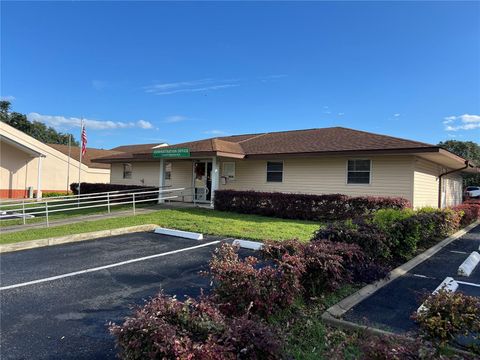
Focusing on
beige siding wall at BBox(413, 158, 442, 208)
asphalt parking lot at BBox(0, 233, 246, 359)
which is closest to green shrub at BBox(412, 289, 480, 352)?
asphalt parking lot at BBox(0, 233, 246, 359)

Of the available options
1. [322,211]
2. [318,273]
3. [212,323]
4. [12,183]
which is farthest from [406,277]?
[12,183]

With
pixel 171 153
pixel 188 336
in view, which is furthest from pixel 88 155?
pixel 188 336

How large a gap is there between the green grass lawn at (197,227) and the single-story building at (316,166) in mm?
3451

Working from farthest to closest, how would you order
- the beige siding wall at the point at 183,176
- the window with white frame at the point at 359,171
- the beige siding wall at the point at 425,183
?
the beige siding wall at the point at 183,176, the window with white frame at the point at 359,171, the beige siding wall at the point at 425,183

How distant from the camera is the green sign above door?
1789 cm

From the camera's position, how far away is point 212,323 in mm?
2891

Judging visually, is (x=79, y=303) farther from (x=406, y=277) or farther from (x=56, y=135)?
(x=56, y=135)

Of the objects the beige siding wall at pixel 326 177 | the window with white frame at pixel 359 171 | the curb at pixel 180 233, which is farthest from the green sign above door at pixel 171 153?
the window with white frame at pixel 359 171

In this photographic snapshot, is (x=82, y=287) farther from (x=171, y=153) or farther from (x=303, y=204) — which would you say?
(x=171, y=153)

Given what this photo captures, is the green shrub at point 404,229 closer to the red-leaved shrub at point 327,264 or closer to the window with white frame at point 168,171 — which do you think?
the red-leaved shrub at point 327,264

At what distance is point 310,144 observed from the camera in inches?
693

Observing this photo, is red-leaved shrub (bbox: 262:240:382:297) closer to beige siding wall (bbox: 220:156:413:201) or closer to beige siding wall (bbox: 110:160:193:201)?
beige siding wall (bbox: 220:156:413:201)

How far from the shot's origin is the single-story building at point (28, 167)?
2528 cm

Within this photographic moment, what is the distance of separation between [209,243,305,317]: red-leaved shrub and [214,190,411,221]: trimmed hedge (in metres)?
9.45
